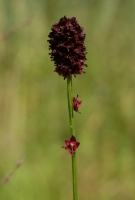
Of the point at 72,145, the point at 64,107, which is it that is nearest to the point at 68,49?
the point at 72,145

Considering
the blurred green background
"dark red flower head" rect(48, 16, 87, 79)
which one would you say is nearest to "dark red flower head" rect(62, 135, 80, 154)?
"dark red flower head" rect(48, 16, 87, 79)

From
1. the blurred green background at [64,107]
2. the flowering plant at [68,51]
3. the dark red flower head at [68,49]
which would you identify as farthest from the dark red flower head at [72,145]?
the blurred green background at [64,107]

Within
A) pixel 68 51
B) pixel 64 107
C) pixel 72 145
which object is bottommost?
pixel 72 145

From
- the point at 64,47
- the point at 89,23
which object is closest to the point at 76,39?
the point at 64,47

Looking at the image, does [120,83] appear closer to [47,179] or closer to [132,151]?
[132,151]

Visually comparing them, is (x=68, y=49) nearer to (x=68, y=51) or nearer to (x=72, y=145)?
(x=68, y=51)
